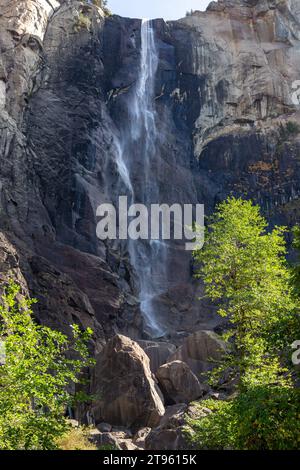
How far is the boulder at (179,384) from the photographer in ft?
84.4

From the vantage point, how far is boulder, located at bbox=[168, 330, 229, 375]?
29484mm

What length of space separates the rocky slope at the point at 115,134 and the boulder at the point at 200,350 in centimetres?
514

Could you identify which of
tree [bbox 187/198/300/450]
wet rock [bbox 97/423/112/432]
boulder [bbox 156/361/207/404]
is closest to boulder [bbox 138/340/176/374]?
boulder [bbox 156/361/207/404]

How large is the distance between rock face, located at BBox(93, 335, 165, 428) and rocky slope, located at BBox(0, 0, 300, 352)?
618cm

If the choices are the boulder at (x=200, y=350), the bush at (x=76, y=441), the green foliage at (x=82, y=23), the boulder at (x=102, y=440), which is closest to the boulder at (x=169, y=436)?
the boulder at (x=102, y=440)

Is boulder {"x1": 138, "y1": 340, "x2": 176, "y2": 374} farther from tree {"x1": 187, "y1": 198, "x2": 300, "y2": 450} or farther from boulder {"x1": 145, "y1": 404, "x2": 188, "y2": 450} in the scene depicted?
tree {"x1": 187, "y1": 198, "x2": 300, "y2": 450}

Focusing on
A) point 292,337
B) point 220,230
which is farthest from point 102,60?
point 292,337

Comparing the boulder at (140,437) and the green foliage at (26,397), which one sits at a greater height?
the green foliage at (26,397)

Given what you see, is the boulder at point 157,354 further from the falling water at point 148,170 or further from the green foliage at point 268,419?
the green foliage at point 268,419

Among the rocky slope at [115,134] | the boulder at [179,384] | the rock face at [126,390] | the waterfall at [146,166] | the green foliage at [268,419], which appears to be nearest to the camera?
the green foliage at [268,419]

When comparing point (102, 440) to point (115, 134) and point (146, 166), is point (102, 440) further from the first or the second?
point (115, 134)

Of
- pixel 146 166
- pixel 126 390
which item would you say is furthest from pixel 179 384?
pixel 146 166

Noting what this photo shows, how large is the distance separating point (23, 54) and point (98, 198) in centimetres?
1451

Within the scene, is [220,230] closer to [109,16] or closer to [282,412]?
[282,412]
